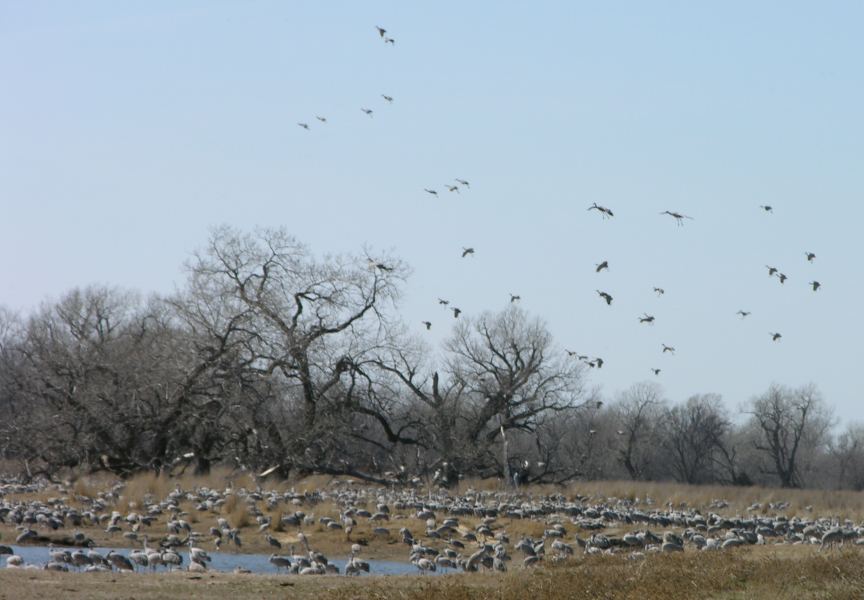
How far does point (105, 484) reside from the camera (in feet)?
126

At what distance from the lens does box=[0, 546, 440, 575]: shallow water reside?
2258 cm

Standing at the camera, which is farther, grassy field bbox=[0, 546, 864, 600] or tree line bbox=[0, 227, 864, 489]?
tree line bbox=[0, 227, 864, 489]

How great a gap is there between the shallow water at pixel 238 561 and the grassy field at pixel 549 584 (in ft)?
15.6

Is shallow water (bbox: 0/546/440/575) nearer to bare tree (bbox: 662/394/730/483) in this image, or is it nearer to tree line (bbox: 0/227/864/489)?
tree line (bbox: 0/227/864/489)

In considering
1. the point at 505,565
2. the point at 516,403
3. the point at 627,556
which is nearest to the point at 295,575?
the point at 505,565

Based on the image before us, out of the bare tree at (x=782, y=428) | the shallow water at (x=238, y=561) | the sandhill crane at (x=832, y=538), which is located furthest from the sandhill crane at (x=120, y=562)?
the bare tree at (x=782, y=428)

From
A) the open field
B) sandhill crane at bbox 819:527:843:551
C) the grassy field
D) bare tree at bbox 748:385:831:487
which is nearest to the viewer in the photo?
the grassy field

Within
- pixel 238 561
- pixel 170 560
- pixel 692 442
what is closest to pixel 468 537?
pixel 238 561

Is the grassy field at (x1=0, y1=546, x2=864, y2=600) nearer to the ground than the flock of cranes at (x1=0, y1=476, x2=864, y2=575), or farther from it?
nearer to the ground

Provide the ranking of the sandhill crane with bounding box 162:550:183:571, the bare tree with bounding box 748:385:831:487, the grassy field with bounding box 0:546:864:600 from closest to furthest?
the grassy field with bounding box 0:546:864:600 → the sandhill crane with bounding box 162:550:183:571 → the bare tree with bounding box 748:385:831:487

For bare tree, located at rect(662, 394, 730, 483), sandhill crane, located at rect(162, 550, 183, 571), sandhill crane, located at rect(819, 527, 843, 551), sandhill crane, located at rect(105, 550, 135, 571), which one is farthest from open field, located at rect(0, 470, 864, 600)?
bare tree, located at rect(662, 394, 730, 483)

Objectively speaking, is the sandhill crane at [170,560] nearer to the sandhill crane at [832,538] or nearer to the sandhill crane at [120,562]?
the sandhill crane at [120,562]

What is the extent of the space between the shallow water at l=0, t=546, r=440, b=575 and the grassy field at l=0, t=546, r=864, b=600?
15.6 ft

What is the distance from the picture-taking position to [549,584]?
15430mm
